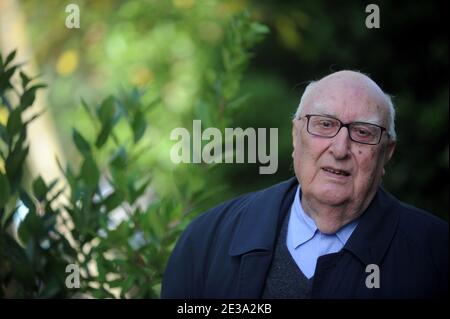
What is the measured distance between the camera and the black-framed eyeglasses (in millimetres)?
1932

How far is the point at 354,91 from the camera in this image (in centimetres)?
194

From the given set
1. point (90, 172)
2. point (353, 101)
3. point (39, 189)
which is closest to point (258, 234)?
point (353, 101)

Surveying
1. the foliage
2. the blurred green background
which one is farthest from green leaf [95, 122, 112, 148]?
the blurred green background

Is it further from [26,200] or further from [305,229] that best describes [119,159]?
[305,229]

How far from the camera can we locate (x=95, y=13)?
235 inches

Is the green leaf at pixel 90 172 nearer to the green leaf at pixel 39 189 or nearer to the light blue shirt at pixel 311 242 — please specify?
the green leaf at pixel 39 189

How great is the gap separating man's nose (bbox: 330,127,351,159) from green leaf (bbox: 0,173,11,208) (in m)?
0.96

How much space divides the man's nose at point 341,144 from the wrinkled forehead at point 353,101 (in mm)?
37

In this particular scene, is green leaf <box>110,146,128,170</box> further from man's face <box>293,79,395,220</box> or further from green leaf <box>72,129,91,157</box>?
man's face <box>293,79,395,220</box>

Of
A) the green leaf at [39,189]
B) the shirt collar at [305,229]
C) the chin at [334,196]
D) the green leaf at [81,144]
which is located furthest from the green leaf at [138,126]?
the chin at [334,196]

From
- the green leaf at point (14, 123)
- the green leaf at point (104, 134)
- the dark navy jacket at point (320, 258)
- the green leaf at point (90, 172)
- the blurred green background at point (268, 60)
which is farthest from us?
the blurred green background at point (268, 60)

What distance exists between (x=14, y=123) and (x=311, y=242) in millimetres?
994

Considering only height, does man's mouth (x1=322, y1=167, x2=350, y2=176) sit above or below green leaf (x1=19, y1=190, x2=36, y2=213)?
above

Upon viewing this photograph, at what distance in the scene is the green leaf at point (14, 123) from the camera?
235 centimetres
